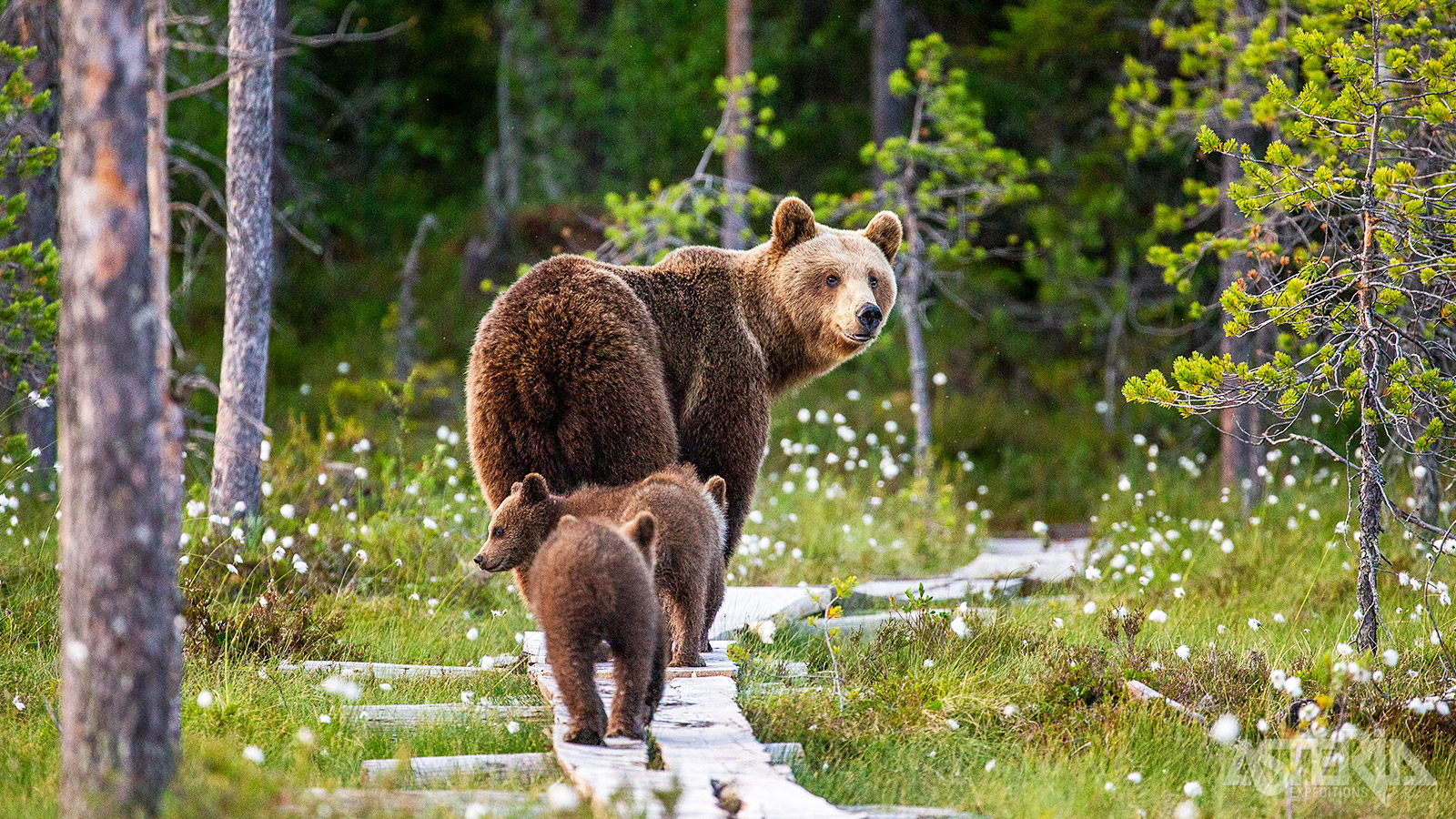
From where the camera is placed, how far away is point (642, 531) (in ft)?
14.1

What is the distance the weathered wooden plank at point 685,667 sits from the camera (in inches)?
192

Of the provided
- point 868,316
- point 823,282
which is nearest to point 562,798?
point 868,316

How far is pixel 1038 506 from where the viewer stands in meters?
12.8

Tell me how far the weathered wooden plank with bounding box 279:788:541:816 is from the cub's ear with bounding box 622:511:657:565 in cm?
97

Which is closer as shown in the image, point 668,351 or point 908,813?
A: point 908,813

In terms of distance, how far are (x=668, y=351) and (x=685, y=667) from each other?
151cm

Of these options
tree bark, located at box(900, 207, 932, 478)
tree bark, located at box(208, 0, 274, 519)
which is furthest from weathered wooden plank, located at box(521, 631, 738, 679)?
tree bark, located at box(900, 207, 932, 478)

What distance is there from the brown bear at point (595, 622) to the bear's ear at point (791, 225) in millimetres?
2466

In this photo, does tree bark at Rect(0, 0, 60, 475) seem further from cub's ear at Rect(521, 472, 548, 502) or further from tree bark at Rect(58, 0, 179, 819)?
tree bark at Rect(58, 0, 179, 819)

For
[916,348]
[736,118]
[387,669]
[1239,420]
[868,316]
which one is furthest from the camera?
[736,118]

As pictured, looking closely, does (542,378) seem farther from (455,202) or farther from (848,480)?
(455,202)

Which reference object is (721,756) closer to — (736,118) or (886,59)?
(736,118)

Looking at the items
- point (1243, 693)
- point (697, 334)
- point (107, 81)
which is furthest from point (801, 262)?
point (107, 81)

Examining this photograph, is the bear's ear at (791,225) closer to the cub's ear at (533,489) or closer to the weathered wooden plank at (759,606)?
the weathered wooden plank at (759,606)
